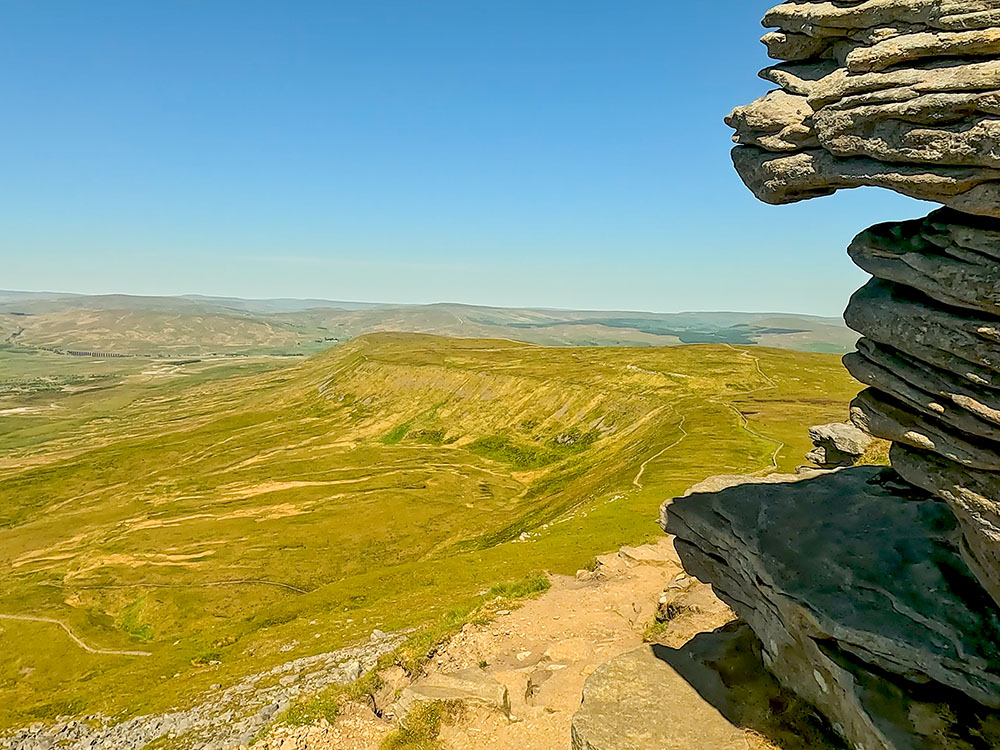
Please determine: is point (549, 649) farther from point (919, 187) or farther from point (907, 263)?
point (919, 187)

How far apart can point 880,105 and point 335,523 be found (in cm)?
12602

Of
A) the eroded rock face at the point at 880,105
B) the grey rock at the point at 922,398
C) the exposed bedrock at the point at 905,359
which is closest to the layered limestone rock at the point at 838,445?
the exposed bedrock at the point at 905,359

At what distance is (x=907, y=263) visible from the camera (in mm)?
20109

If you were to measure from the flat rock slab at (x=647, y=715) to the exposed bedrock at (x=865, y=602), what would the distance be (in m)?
4.00

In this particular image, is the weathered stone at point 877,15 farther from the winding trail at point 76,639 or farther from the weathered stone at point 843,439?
the winding trail at point 76,639

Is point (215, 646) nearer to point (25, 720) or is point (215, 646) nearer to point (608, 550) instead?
point (25, 720)

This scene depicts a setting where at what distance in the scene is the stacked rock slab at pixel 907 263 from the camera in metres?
17.4

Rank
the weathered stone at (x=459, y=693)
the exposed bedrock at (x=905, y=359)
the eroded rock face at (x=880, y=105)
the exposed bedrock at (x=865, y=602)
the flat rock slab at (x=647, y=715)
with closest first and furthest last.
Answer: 1. the eroded rock face at (x=880, y=105)
2. the exposed bedrock at (x=905, y=359)
3. the exposed bedrock at (x=865, y=602)
4. the flat rock slab at (x=647, y=715)
5. the weathered stone at (x=459, y=693)

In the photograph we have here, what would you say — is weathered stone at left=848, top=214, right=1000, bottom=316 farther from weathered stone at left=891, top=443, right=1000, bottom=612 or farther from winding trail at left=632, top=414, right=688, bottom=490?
winding trail at left=632, top=414, right=688, bottom=490

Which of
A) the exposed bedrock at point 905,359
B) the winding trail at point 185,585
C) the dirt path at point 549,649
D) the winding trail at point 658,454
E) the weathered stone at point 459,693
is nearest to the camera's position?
the exposed bedrock at point 905,359

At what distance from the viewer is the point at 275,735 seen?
31.8 meters

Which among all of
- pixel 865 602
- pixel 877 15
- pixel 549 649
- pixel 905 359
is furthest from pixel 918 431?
pixel 549 649

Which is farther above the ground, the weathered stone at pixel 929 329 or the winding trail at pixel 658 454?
the weathered stone at pixel 929 329

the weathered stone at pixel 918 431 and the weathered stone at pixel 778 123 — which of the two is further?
the weathered stone at pixel 778 123
